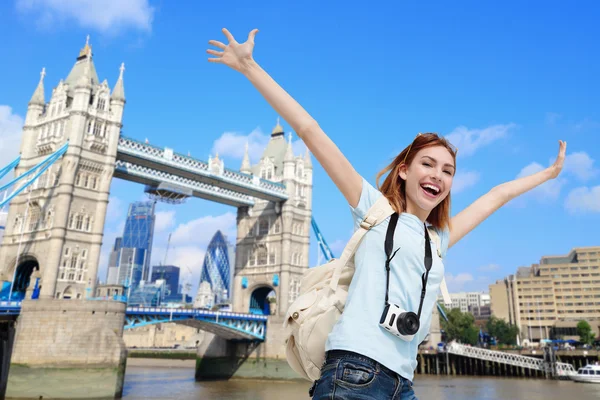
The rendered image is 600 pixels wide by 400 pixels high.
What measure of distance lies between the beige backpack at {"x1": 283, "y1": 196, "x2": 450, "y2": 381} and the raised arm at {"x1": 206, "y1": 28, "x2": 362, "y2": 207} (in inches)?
4.8

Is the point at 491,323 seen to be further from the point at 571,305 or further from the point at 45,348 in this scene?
the point at 45,348

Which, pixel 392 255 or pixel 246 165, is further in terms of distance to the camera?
pixel 246 165

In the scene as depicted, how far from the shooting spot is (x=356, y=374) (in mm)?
1666

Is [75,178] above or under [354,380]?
above

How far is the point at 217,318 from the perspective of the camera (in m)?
32.7

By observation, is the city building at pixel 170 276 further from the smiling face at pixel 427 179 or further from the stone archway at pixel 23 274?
the smiling face at pixel 427 179

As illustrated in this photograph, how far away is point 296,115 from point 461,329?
218 feet

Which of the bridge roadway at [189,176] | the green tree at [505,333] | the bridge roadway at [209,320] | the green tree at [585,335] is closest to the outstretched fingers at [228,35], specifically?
the bridge roadway at [209,320]

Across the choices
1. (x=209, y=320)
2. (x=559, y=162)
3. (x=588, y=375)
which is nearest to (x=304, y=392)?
(x=209, y=320)

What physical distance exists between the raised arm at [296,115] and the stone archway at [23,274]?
2859cm

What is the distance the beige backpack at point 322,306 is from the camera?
1.85 meters

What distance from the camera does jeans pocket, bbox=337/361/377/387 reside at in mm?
1660

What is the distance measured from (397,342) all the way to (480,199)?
1135 millimetres

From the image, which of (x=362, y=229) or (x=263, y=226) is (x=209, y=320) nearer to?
(x=263, y=226)
